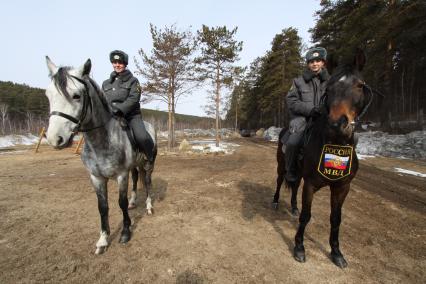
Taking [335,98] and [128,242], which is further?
[128,242]

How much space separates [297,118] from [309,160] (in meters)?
0.95

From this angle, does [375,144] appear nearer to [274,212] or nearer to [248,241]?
[274,212]

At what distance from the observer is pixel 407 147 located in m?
12.7

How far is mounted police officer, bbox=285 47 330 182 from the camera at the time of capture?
338 cm

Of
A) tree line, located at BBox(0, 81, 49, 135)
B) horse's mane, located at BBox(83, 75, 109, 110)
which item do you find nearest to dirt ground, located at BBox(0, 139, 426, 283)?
horse's mane, located at BBox(83, 75, 109, 110)

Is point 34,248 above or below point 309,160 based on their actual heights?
below

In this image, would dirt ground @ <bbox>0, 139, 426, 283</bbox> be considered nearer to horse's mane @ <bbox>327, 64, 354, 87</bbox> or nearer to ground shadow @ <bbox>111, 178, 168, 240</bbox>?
ground shadow @ <bbox>111, 178, 168, 240</bbox>

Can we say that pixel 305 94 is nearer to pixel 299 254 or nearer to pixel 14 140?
pixel 299 254

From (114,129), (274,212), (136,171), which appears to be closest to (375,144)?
(274,212)

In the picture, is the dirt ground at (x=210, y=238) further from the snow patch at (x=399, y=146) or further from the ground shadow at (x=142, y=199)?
the snow patch at (x=399, y=146)

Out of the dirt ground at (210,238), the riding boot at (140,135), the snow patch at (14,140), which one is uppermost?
the riding boot at (140,135)

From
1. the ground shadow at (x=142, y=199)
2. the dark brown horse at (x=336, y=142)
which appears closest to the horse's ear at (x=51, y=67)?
the ground shadow at (x=142, y=199)

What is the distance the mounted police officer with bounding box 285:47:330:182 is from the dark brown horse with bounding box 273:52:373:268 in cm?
27

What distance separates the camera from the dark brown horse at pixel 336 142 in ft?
7.90
